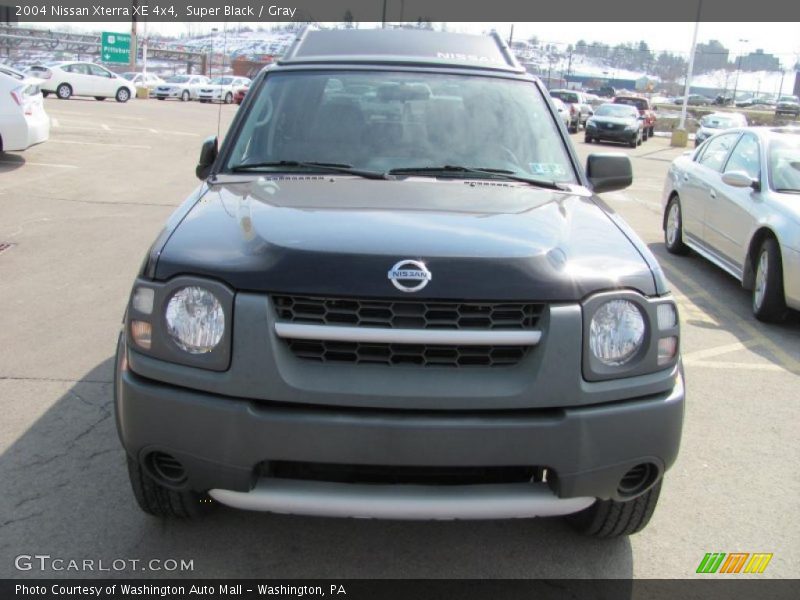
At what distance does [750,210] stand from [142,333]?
5924 millimetres

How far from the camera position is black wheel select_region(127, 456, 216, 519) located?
2938 mm

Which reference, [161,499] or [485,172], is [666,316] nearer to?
[485,172]

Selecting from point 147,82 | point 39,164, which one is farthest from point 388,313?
point 147,82

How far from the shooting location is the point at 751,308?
7.25 metres

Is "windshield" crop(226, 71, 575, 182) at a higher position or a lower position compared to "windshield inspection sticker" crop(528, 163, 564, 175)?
higher

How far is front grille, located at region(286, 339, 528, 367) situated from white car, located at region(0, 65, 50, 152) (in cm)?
1147

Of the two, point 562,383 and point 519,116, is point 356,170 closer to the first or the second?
point 519,116

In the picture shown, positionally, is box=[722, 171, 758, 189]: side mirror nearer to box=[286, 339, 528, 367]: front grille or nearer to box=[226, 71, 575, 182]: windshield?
box=[226, 71, 575, 182]: windshield

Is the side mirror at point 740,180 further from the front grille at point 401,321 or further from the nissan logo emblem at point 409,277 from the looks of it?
the nissan logo emblem at point 409,277

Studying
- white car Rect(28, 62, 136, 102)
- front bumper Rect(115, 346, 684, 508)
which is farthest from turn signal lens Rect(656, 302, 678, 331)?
white car Rect(28, 62, 136, 102)

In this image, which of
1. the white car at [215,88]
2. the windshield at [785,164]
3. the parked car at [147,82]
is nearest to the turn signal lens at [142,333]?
the windshield at [785,164]

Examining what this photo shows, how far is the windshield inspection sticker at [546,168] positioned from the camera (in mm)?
3874

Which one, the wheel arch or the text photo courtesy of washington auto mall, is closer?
the text photo courtesy of washington auto mall

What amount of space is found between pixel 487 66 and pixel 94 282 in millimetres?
3937
